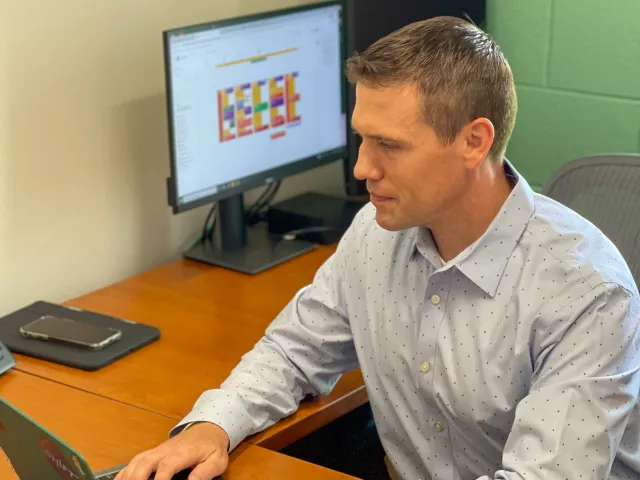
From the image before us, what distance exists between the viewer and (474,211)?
1.52 m

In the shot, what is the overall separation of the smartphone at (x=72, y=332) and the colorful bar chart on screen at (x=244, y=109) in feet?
1.79

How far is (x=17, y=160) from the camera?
1988 mm

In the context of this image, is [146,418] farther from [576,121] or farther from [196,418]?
[576,121]

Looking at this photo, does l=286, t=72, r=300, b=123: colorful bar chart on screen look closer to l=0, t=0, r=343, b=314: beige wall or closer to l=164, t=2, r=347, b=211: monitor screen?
l=164, t=2, r=347, b=211: monitor screen

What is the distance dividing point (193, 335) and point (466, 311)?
Result: 0.63m

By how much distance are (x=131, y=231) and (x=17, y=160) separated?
348 millimetres

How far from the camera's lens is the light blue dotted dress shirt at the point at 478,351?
4.43 feet

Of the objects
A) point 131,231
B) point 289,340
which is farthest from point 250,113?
point 289,340

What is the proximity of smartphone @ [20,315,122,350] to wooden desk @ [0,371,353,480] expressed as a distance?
4.2 inches

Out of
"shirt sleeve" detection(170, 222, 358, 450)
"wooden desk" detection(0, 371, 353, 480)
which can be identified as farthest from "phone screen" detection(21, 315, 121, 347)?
"shirt sleeve" detection(170, 222, 358, 450)

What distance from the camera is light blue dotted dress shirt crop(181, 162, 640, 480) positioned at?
1352 mm

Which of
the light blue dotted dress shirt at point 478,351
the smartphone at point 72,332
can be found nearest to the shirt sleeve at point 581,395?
the light blue dotted dress shirt at point 478,351

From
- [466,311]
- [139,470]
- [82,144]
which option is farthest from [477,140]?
[82,144]

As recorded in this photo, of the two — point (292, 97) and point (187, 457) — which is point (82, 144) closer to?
point (292, 97)
